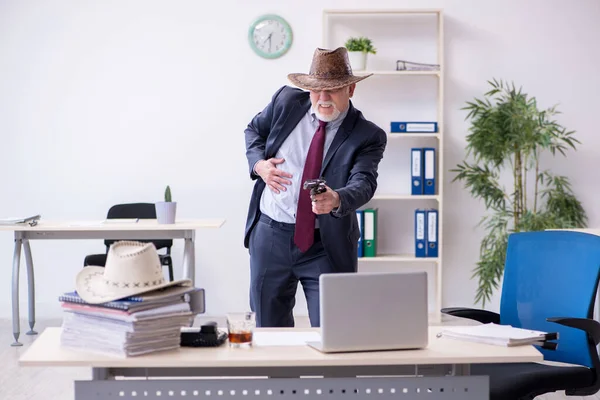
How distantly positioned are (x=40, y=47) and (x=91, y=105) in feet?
1.88

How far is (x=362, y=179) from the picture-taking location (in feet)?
10.6

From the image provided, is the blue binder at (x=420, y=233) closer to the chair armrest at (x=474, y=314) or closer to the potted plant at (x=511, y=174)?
the potted plant at (x=511, y=174)

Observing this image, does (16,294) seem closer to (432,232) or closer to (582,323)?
(432,232)

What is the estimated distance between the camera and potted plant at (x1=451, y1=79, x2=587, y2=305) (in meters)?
5.74

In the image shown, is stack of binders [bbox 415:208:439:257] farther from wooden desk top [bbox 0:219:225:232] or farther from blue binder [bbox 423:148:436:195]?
wooden desk top [bbox 0:219:225:232]

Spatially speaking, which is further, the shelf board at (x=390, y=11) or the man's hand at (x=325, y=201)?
the shelf board at (x=390, y=11)

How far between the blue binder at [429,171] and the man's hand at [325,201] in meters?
3.11

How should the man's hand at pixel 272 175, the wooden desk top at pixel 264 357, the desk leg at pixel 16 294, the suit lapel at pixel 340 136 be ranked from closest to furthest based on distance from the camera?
the wooden desk top at pixel 264 357 → the man's hand at pixel 272 175 → the suit lapel at pixel 340 136 → the desk leg at pixel 16 294

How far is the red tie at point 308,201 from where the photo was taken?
10.5 ft

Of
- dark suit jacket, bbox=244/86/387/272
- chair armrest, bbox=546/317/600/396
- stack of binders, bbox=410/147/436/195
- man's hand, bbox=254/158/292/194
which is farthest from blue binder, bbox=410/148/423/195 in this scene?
chair armrest, bbox=546/317/600/396

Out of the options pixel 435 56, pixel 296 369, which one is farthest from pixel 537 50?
pixel 296 369

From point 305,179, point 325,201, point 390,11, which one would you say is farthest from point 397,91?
point 325,201

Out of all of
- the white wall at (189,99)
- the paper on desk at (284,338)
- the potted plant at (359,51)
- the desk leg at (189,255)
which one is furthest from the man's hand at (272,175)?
the white wall at (189,99)

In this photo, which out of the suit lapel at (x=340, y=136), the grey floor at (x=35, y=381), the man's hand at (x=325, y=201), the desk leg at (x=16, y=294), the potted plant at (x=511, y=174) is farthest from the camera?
the potted plant at (x=511, y=174)
